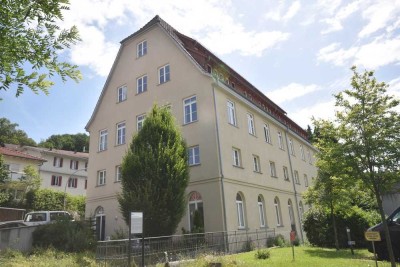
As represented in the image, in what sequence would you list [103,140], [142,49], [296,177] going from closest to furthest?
[142,49] → [103,140] → [296,177]

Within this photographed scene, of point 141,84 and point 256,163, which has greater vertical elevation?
point 141,84

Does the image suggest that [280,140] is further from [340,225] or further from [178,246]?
[178,246]

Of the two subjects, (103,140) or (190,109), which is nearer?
(190,109)

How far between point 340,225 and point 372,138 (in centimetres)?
989

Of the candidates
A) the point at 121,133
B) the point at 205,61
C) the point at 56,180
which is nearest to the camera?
the point at 205,61

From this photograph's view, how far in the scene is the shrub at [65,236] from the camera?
17.8 metres

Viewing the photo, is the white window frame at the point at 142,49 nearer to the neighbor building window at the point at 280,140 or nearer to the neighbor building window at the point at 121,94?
the neighbor building window at the point at 121,94

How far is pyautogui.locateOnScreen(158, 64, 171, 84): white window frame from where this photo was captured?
2411 cm

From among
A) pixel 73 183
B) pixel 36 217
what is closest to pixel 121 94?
pixel 36 217

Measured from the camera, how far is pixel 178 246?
14414 mm

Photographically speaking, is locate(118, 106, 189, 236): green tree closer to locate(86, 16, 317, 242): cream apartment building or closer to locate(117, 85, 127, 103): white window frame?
locate(86, 16, 317, 242): cream apartment building

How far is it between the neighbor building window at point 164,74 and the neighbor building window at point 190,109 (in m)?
2.83

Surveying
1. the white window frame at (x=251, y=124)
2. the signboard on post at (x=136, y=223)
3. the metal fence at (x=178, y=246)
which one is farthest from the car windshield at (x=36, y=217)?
the white window frame at (x=251, y=124)

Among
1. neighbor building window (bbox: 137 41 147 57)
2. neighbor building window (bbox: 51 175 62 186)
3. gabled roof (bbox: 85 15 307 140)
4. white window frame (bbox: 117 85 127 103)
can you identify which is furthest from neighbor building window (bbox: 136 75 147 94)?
neighbor building window (bbox: 51 175 62 186)
